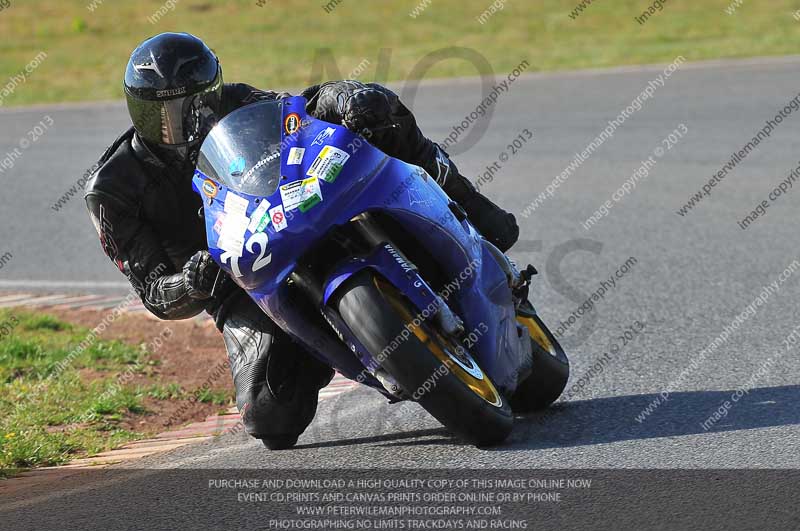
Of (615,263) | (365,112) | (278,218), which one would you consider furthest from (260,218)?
(615,263)

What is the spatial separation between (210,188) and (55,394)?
2433mm

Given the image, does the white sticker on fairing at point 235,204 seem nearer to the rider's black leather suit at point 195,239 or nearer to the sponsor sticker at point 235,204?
the sponsor sticker at point 235,204

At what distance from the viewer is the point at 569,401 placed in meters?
5.45

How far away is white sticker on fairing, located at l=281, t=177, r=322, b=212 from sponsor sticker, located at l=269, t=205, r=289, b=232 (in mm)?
24

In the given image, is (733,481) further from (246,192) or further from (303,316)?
(246,192)

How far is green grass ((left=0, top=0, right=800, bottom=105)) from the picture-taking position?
1856cm

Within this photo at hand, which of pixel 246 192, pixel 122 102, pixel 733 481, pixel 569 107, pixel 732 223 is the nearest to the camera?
pixel 733 481

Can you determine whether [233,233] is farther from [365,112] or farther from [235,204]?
[365,112]

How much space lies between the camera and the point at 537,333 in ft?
18.3

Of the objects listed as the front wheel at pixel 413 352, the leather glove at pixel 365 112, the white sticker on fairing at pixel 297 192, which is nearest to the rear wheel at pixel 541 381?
the front wheel at pixel 413 352

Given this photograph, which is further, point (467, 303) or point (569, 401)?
point (569, 401)

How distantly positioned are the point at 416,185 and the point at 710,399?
172 centimetres

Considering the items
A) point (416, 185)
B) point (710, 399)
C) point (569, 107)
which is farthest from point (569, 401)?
point (569, 107)

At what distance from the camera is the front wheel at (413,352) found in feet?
13.8
